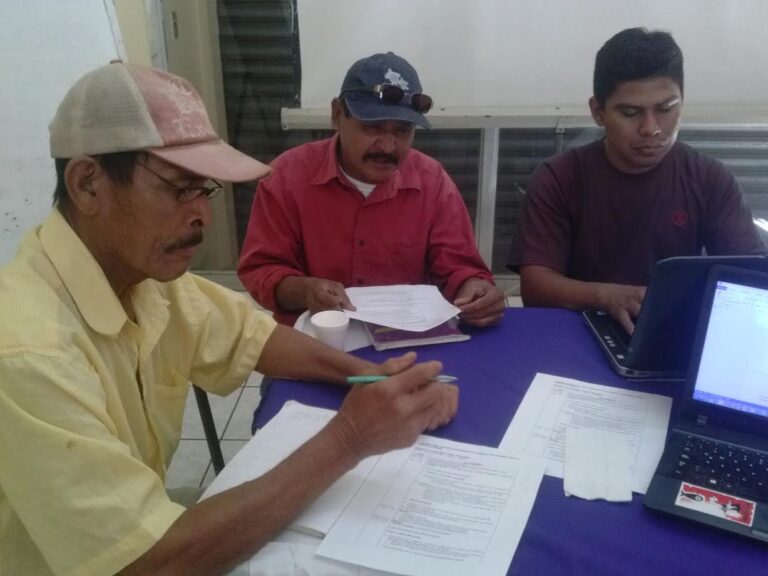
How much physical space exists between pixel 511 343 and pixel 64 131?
938mm

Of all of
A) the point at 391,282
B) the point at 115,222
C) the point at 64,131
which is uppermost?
the point at 64,131

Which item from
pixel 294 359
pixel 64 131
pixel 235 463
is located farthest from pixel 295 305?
pixel 64 131

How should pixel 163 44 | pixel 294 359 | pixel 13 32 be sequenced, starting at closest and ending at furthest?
pixel 294 359
pixel 13 32
pixel 163 44

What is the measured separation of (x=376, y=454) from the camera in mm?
917

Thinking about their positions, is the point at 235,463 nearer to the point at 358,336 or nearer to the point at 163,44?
the point at 358,336

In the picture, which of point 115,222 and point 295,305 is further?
point 295,305

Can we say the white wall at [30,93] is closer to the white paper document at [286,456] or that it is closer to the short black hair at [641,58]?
the white paper document at [286,456]

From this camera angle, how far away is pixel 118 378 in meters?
0.97

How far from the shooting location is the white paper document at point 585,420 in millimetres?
987

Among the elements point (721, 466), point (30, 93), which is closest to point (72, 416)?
point (721, 466)

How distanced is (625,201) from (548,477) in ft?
3.52

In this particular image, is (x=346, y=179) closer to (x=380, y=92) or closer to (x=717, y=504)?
(x=380, y=92)

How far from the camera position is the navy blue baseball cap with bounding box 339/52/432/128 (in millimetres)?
1617

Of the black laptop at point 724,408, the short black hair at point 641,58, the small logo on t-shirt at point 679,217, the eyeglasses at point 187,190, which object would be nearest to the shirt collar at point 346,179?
the short black hair at point 641,58
